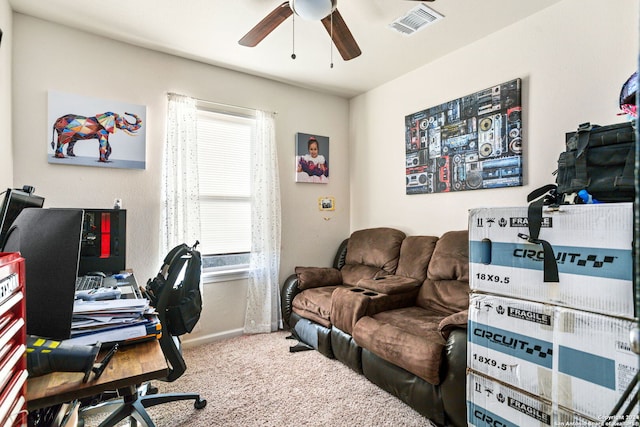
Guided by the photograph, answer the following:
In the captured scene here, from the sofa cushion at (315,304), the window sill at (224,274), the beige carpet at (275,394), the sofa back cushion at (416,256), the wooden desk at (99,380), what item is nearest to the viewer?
the wooden desk at (99,380)

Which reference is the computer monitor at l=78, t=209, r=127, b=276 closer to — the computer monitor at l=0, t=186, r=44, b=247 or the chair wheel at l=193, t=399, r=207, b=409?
the chair wheel at l=193, t=399, r=207, b=409

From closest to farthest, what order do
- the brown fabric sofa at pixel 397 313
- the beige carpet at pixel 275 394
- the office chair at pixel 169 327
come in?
the office chair at pixel 169 327, the brown fabric sofa at pixel 397 313, the beige carpet at pixel 275 394

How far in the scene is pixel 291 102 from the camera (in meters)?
3.59

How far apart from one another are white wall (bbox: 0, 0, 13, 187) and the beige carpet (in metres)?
1.71

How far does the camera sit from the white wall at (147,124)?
2.34m

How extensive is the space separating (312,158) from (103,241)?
223 centimetres

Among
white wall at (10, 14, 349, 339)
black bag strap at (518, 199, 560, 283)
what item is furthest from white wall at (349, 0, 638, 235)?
black bag strap at (518, 199, 560, 283)

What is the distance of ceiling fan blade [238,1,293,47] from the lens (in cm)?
192

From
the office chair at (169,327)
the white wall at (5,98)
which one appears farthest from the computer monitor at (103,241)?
the office chair at (169,327)

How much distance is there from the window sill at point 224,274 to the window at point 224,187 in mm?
29

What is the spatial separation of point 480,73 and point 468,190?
3.28 ft

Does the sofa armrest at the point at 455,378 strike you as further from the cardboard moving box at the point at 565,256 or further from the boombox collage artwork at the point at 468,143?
the boombox collage artwork at the point at 468,143

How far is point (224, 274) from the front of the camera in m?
3.14

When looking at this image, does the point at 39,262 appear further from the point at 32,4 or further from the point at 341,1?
the point at 32,4
